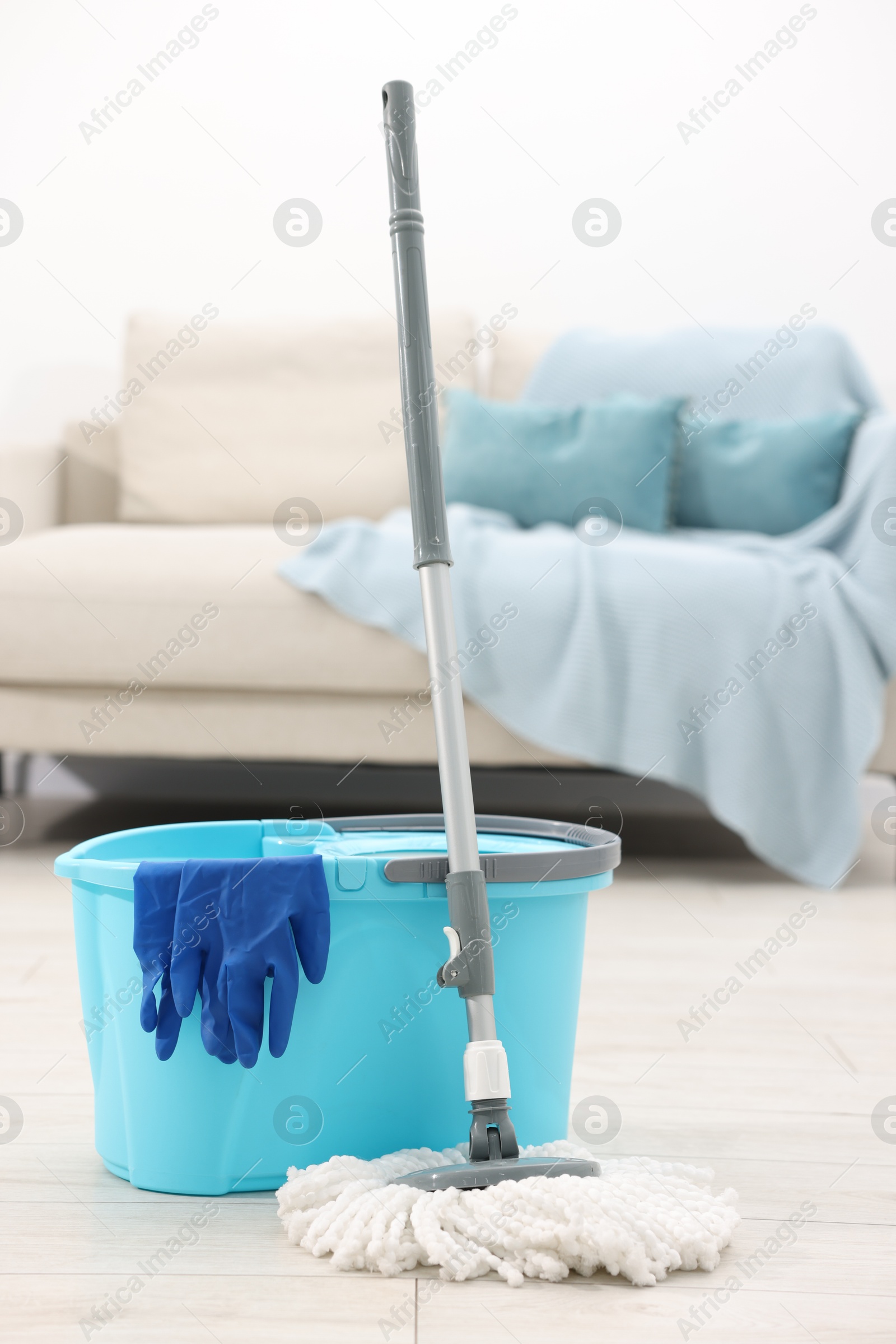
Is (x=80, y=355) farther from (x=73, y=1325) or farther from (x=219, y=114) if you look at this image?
(x=73, y=1325)

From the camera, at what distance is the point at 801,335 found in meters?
2.32

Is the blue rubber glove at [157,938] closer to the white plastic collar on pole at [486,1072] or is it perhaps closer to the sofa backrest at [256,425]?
the white plastic collar on pole at [486,1072]

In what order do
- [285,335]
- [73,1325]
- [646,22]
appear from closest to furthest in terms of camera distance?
[73,1325] < [285,335] < [646,22]

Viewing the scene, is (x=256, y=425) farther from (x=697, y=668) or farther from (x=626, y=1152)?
(x=626, y=1152)

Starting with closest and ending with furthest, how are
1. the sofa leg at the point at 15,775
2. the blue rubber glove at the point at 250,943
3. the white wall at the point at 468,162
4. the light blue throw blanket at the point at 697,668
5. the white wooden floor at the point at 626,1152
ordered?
the white wooden floor at the point at 626,1152 < the blue rubber glove at the point at 250,943 < the light blue throw blanket at the point at 697,668 < the sofa leg at the point at 15,775 < the white wall at the point at 468,162

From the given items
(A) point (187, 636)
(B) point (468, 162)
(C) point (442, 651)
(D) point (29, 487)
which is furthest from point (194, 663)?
(B) point (468, 162)

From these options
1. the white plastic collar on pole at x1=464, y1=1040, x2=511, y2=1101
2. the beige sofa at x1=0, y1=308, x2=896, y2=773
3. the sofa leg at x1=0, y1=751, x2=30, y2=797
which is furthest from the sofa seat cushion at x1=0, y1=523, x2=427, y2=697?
the white plastic collar on pole at x1=464, y1=1040, x2=511, y2=1101

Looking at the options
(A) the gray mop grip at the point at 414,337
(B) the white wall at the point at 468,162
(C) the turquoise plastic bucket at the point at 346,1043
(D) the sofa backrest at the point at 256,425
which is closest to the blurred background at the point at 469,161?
(B) the white wall at the point at 468,162

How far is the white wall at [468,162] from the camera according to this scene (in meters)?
2.73

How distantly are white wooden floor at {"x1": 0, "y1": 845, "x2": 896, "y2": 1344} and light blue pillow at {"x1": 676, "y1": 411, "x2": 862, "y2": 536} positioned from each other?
94 cm

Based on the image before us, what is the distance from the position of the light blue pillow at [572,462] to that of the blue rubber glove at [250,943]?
60.3 inches

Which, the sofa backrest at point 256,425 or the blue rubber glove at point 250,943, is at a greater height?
the sofa backrest at point 256,425

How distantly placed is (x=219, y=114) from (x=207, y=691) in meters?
1.61

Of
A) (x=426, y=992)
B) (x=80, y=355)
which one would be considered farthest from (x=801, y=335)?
(x=426, y=992)
